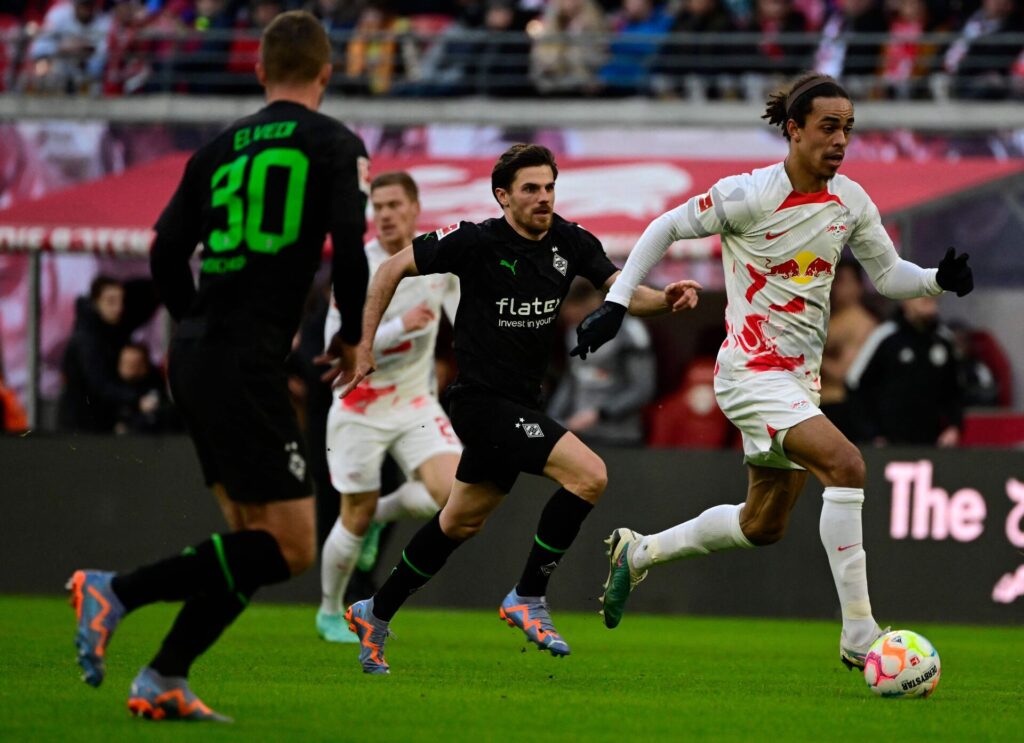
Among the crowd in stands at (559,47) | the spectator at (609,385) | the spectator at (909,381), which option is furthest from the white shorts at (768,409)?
the crowd in stands at (559,47)

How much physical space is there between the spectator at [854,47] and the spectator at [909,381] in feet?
14.4

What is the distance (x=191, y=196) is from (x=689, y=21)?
1276 centimetres

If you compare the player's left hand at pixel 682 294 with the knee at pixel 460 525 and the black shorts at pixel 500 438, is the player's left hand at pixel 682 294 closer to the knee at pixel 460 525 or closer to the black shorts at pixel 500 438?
the black shorts at pixel 500 438

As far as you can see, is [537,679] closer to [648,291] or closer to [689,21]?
[648,291]

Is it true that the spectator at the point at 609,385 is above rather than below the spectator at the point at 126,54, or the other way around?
below

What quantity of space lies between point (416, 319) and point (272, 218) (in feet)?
13.0

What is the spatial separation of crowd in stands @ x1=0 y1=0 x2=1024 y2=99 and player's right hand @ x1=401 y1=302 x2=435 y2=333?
837 centimetres

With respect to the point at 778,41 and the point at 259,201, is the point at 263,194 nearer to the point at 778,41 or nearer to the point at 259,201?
the point at 259,201

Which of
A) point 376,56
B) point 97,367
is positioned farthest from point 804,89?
point 376,56

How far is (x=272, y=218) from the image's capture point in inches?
250

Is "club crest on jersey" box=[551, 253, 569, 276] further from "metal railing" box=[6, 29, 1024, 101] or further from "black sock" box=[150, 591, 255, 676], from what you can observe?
"metal railing" box=[6, 29, 1024, 101]

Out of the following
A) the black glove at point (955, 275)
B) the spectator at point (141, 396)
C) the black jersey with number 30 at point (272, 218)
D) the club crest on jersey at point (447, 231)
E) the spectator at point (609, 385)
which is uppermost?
the black jersey with number 30 at point (272, 218)

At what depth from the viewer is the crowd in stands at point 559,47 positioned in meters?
18.1

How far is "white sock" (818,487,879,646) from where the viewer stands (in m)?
7.93
